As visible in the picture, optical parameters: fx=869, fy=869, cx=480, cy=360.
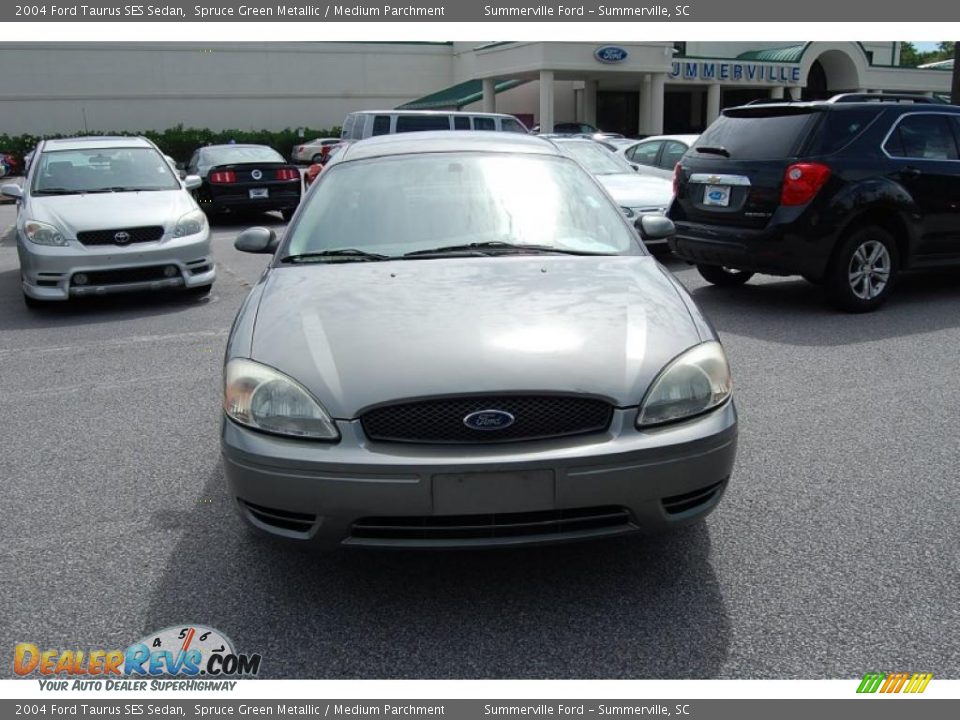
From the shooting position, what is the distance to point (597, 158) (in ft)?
38.9

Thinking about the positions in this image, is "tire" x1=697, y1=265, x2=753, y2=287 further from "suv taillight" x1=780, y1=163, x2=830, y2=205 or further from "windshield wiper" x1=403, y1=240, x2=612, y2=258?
"windshield wiper" x1=403, y1=240, x2=612, y2=258

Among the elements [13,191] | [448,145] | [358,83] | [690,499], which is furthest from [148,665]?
[358,83]

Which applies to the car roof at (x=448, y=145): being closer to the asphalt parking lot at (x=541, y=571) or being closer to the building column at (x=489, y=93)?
the asphalt parking lot at (x=541, y=571)

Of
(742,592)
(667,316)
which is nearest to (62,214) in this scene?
(667,316)

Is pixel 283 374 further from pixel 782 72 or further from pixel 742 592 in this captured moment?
pixel 782 72

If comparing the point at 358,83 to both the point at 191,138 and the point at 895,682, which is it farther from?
the point at 895,682

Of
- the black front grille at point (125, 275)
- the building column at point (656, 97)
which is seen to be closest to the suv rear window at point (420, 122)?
the black front grille at point (125, 275)

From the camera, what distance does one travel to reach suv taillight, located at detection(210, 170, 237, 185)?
15141mm

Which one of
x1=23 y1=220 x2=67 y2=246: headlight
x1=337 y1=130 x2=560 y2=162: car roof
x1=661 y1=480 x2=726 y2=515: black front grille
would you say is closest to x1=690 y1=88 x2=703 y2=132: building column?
x1=23 y1=220 x2=67 y2=246: headlight

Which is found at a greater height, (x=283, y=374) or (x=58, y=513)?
(x=283, y=374)

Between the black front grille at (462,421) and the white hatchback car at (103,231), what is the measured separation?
6.38 meters

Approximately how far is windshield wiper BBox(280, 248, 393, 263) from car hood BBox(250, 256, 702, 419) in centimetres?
11

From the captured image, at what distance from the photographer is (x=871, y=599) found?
304 centimetres
